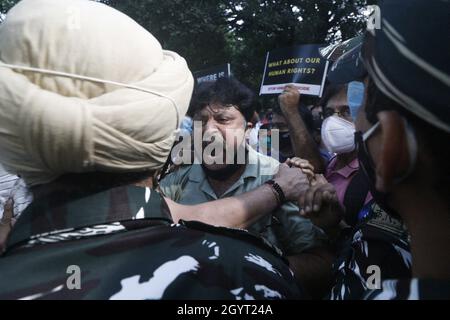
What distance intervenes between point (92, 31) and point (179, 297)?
0.68 metres

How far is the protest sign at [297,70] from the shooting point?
5.14 meters

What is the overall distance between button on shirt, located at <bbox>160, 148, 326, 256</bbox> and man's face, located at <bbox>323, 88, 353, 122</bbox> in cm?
66

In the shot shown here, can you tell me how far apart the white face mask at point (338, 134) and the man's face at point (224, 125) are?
0.55m

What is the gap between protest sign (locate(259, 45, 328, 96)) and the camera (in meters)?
5.14

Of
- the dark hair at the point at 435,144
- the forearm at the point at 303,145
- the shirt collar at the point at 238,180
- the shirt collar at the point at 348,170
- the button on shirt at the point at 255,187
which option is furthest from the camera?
the forearm at the point at 303,145

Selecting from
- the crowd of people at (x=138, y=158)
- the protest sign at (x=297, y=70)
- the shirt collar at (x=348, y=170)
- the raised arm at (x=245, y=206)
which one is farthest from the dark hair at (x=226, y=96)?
the protest sign at (x=297, y=70)

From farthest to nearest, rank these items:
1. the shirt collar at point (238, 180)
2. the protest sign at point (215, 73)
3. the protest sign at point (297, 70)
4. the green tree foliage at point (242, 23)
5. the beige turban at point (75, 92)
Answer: the green tree foliage at point (242, 23) → the protest sign at point (215, 73) → the protest sign at point (297, 70) → the shirt collar at point (238, 180) → the beige turban at point (75, 92)

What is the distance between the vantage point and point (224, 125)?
294cm

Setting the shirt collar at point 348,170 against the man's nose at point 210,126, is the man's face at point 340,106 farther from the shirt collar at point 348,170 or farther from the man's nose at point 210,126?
the man's nose at point 210,126

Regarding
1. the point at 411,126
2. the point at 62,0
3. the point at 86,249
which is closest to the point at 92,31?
the point at 62,0

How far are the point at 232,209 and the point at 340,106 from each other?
160 cm

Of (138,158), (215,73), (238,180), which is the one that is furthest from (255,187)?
(215,73)

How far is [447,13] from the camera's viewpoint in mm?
988

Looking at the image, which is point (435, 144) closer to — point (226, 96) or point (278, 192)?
point (278, 192)
